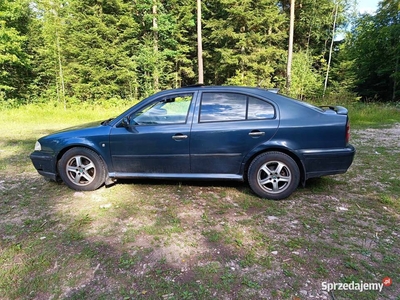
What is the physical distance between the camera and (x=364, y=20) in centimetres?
2145

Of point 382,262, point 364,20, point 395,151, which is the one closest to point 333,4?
point 364,20

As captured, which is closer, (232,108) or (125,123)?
(232,108)

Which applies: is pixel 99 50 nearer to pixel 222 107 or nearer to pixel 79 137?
pixel 79 137

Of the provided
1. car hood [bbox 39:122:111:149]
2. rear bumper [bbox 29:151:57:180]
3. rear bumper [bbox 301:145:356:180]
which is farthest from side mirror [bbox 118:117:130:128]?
rear bumper [bbox 301:145:356:180]

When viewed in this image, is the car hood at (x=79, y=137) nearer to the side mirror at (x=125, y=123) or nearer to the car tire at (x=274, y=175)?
the side mirror at (x=125, y=123)

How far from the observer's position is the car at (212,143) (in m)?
3.18

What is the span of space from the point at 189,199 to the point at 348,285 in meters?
1.96

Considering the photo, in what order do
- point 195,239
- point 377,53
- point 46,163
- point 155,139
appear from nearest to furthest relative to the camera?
point 195,239 < point 155,139 < point 46,163 < point 377,53

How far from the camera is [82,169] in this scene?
3.62 meters

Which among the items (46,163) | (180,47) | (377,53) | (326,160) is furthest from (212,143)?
(377,53)

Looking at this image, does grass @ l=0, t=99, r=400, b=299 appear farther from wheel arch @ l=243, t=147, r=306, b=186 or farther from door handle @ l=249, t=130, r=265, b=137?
door handle @ l=249, t=130, r=265, b=137

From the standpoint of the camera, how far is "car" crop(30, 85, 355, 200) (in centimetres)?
318

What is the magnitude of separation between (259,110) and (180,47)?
58.9 feet

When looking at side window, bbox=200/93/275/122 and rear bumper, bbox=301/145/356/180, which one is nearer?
rear bumper, bbox=301/145/356/180
